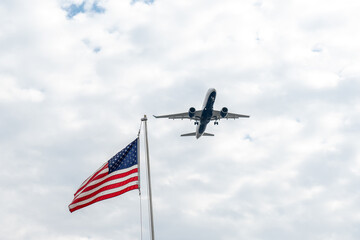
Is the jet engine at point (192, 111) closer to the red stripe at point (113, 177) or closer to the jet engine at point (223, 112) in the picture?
the jet engine at point (223, 112)

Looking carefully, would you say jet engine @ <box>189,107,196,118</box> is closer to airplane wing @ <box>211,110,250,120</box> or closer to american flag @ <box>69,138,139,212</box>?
airplane wing @ <box>211,110,250,120</box>

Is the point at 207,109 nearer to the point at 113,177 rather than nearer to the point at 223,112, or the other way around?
the point at 223,112

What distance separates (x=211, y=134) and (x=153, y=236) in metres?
83.4

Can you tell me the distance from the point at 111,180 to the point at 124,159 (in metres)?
1.07

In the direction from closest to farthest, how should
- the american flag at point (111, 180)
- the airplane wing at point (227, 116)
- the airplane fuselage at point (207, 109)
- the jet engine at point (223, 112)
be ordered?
the american flag at point (111, 180) → the airplane fuselage at point (207, 109) → the jet engine at point (223, 112) → the airplane wing at point (227, 116)

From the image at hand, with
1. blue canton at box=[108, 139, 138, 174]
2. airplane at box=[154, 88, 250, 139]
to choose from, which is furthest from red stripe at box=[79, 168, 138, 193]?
airplane at box=[154, 88, 250, 139]

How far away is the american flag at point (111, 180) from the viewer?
64.8ft

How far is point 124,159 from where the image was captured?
20.0 meters

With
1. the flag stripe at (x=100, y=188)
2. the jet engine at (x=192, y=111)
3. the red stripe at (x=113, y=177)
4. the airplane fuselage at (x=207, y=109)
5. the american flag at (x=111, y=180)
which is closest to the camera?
the red stripe at (x=113, y=177)

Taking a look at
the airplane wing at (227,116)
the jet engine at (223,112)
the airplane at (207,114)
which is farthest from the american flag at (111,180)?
the airplane wing at (227,116)

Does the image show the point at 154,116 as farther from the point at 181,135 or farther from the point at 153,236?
the point at 153,236

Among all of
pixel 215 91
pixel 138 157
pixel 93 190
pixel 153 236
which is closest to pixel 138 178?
pixel 138 157

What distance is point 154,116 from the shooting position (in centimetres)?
9006

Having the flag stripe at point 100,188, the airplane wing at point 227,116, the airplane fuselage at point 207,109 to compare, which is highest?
the airplane wing at point 227,116
